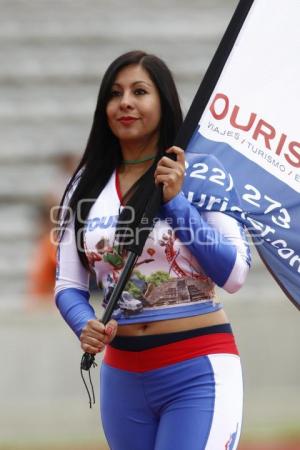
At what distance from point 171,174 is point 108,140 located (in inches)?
20.6

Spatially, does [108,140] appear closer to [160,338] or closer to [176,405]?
[160,338]

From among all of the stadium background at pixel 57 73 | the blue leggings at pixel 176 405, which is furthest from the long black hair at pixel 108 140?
the stadium background at pixel 57 73

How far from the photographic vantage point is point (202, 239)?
438 centimetres

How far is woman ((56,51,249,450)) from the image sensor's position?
4.42 metres

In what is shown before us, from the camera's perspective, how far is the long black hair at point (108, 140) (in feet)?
15.3

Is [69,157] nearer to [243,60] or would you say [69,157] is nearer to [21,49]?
[21,49]

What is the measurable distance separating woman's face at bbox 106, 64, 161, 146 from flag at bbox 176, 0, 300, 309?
0.15 metres

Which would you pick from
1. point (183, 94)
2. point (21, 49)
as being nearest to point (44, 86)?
point (21, 49)

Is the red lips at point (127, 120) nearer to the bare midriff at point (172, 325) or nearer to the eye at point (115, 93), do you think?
the eye at point (115, 93)

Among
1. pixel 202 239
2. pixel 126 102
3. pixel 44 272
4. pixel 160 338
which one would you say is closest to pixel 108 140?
pixel 126 102

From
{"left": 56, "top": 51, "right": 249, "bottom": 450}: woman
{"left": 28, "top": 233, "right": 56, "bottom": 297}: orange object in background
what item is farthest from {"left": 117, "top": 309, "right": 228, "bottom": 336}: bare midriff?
{"left": 28, "top": 233, "right": 56, "bottom": 297}: orange object in background

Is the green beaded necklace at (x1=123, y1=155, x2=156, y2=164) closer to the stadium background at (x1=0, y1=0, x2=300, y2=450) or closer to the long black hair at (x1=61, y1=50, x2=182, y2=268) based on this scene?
the long black hair at (x1=61, y1=50, x2=182, y2=268)

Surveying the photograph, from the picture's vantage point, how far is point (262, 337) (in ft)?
29.3

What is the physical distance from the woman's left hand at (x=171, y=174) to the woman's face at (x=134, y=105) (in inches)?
11.0
